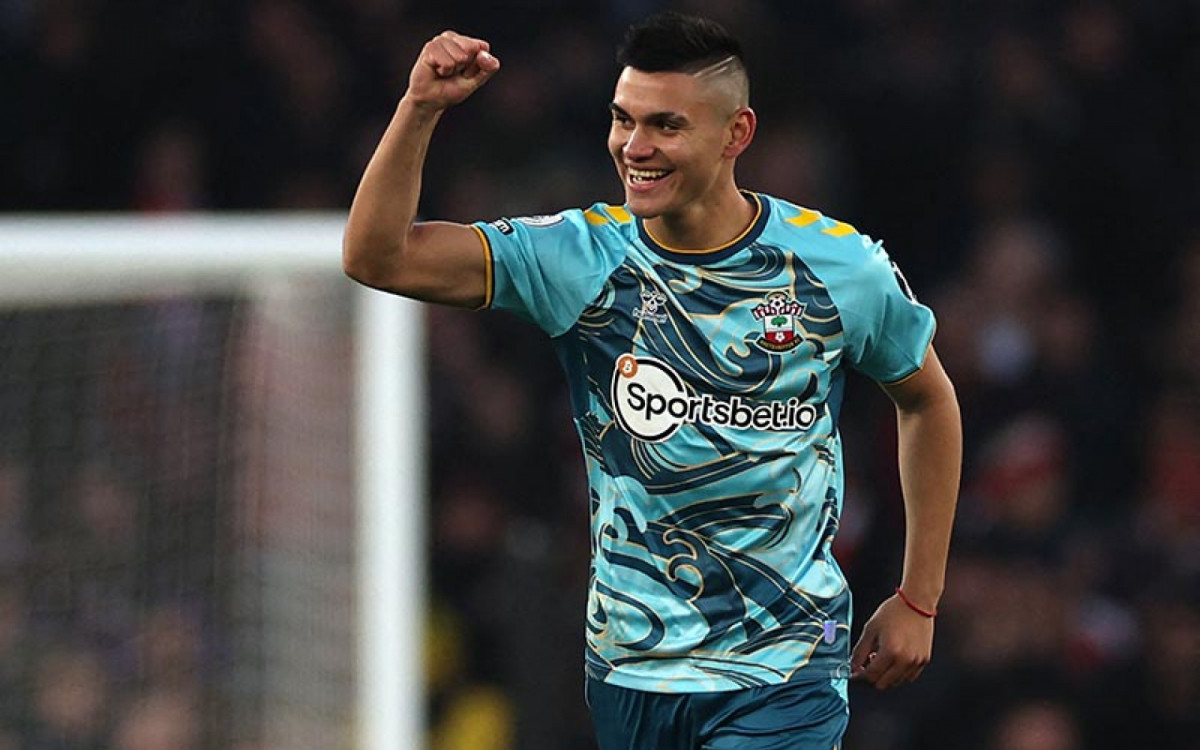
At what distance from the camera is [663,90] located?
3.34m

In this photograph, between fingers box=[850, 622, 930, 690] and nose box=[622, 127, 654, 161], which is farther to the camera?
fingers box=[850, 622, 930, 690]

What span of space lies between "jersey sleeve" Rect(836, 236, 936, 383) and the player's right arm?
60 centimetres

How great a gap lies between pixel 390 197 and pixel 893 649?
46.2 inches

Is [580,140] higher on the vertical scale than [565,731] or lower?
higher

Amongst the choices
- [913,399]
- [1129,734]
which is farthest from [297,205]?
[913,399]

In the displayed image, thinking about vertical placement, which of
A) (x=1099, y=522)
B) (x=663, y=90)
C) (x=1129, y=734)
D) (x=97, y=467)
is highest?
(x=663, y=90)

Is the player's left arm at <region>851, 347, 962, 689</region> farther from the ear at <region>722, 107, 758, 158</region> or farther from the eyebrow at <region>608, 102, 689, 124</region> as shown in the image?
the eyebrow at <region>608, 102, 689, 124</region>

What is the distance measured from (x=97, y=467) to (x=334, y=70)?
418 cm

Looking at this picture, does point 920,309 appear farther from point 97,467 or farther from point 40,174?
point 40,174

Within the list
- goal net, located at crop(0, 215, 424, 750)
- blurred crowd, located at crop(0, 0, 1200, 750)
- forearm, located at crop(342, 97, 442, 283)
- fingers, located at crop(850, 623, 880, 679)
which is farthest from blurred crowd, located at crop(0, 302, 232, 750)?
blurred crowd, located at crop(0, 0, 1200, 750)

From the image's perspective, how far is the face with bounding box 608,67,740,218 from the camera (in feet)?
10.9

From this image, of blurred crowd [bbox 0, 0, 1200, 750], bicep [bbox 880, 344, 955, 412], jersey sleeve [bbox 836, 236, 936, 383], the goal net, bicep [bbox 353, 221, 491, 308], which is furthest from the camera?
blurred crowd [bbox 0, 0, 1200, 750]

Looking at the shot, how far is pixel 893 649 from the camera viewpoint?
3686mm

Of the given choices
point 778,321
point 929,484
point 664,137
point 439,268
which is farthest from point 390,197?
point 929,484
